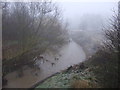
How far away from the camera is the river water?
15101mm

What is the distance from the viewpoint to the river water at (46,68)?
595 inches

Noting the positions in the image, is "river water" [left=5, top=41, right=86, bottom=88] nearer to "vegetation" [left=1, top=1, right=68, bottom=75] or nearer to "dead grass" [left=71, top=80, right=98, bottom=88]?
"vegetation" [left=1, top=1, right=68, bottom=75]

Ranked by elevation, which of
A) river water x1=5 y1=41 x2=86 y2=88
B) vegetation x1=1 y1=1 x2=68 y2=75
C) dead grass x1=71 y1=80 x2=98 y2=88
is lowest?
river water x1=5 y1=41 x2=86 y2=88

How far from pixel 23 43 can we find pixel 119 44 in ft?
34.9

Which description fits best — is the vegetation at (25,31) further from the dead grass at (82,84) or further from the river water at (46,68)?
the dead grass at (82,84)

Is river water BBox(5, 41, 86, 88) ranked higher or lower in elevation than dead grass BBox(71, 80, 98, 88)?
lower

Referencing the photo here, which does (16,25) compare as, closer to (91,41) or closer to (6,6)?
(6,6)

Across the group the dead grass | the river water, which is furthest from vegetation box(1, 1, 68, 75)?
the dead grass

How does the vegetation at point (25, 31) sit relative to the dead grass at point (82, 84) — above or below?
above

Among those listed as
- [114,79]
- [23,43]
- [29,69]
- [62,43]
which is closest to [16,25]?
[23,43]

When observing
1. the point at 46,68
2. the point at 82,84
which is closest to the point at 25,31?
the point at 46,68

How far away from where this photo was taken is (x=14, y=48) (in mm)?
19656

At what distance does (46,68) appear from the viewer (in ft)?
60.6

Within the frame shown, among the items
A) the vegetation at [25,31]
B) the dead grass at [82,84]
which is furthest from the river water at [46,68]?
the dead grass at [82,84]
